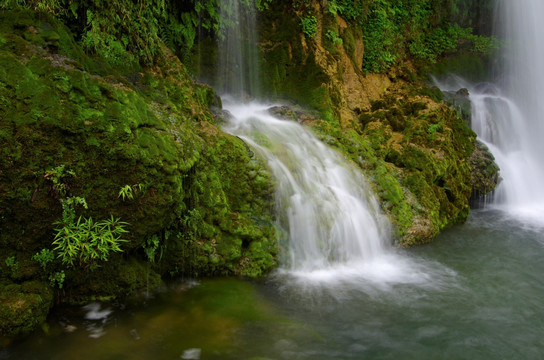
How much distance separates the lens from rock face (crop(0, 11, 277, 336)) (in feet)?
12.0

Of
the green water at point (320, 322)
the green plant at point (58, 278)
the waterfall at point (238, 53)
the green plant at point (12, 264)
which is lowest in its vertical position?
the green water at point (320, 322)

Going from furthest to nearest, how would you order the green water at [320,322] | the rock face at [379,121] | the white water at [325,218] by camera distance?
the rock face at [379,121] → the white water at [325,218] → the green water at [320,322]

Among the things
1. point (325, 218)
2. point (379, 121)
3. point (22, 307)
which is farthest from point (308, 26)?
point (22, 307)

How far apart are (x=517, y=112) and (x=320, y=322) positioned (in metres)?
15.9

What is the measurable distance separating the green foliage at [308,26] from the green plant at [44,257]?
31.9ft

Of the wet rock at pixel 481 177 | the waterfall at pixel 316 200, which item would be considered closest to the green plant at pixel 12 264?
the waterfall at pixel 316 200

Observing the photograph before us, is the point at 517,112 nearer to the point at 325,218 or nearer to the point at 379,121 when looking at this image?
the point at 379,121

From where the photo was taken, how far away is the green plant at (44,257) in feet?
12.2

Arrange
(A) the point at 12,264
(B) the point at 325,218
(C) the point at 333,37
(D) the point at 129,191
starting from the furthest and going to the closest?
(C) the point at 333,37, (B) the point at 325,218, (D) the point at 129,191, (A) the point at 12,264

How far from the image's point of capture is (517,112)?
15.5 metres

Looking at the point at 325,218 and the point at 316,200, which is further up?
the point at 316,200

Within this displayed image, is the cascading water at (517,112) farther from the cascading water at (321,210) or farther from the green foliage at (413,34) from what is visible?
the cascading water at (321,210)

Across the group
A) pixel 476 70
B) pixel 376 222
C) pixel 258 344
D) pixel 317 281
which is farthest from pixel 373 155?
pixel 476 70

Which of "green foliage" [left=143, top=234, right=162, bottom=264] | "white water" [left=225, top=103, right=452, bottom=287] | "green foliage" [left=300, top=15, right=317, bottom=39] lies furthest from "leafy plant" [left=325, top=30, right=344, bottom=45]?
"green foliage" [left=143, top=234, right=162, bottom=264]
